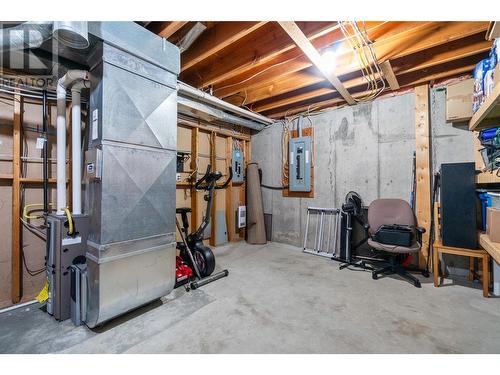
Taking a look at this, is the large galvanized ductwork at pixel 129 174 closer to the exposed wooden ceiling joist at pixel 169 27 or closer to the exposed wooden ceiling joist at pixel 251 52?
the exposed wooden ceiling joist at pixel 169 27

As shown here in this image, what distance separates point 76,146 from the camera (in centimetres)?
198

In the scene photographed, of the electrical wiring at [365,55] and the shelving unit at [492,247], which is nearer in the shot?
the shelving unit at [492,247]

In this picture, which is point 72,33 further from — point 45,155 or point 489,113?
point 489,113

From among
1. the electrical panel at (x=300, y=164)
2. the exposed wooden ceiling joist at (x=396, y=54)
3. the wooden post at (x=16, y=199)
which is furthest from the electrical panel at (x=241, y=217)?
the wooden post at (x=16, y=199)

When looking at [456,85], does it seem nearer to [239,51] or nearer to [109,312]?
[239,51]

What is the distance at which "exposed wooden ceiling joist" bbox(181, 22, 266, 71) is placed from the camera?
6.35ft

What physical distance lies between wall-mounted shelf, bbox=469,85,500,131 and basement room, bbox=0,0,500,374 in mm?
26

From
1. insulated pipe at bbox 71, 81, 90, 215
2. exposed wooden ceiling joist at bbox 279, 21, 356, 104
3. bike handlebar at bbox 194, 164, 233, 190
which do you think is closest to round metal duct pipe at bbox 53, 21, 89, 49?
insulated pipe at bbox 71, 81, 90, 215

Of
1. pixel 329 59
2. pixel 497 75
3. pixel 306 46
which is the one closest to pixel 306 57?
pixel 329 59

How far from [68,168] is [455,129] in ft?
15.4

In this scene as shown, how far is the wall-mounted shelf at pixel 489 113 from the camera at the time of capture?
5.59 ft

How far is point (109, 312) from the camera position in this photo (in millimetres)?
1755

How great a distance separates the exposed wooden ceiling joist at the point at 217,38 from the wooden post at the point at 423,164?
8.15ft
